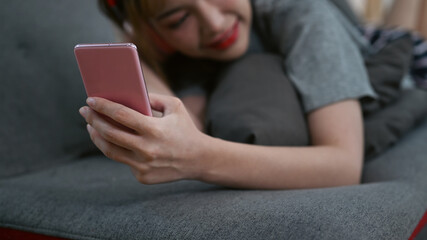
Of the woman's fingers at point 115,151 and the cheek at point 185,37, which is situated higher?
the cheek at point 185,37

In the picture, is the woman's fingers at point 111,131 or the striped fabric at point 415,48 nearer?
the woman's fingers at point 111,131

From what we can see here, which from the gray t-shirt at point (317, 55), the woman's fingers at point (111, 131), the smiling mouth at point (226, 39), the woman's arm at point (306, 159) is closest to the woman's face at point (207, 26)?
the smiling mouth at point (226, 39)

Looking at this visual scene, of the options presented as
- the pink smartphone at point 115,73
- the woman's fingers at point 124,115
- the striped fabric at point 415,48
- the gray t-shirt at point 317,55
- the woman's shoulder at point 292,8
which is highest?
the pink smartphone at point 115,73

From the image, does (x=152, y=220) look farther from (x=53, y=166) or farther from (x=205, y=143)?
(x=53, y=166)

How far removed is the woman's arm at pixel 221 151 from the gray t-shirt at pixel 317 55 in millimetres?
34

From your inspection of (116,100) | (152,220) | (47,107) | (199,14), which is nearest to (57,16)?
(47,107)

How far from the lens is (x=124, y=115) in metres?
0.46

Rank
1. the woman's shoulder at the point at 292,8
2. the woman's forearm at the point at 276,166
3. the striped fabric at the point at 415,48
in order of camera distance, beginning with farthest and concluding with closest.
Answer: the striped fabric at the point at 415,48 → the woman's shoulder at the point at 292,8 → the woman's forearm at the point at 276,166

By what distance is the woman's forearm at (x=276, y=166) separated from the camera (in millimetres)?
564

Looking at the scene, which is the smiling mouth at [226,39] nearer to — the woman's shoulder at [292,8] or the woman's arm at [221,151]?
the woman's shoulder at [292,8]

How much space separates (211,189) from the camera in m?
0.62

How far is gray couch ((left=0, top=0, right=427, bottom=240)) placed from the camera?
1.55ft

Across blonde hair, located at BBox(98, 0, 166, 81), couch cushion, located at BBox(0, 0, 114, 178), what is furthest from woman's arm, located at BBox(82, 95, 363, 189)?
blonde hair, located at BBox(98, 0, 166, 81)

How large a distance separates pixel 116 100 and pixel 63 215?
223 millimetres
